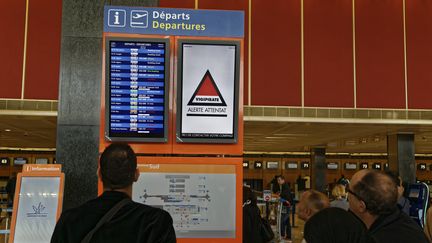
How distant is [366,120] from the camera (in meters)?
13.3

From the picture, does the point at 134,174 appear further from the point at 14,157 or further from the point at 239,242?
the point at 14,157

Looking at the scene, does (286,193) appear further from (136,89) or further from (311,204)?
(311,204)

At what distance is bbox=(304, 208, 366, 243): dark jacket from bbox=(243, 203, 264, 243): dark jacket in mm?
3746

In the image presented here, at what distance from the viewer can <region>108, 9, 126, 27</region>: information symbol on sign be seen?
11.4 ft

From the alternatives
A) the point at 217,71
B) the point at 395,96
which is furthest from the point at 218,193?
the point at 395,96

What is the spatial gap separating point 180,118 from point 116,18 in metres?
0.85

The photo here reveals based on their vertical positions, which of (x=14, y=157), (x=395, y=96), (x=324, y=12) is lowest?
(x=14, y=157)

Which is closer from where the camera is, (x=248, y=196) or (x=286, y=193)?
(x=248, y=196)

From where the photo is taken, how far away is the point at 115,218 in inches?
73.4

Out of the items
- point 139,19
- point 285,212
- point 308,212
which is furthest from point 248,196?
point 285,212

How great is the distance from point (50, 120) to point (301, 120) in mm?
6955

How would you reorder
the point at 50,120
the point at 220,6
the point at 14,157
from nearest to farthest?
the point at 220,6 → the point at 50,120 → the point at 14,157

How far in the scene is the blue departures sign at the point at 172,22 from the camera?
11.5 feet

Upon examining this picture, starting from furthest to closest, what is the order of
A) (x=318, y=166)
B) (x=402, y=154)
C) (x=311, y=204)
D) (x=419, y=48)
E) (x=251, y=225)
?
(x=318, y=166), (x=402, y=154), (x=419, y=48), (x=251, y=225), (x=311, y=204)
